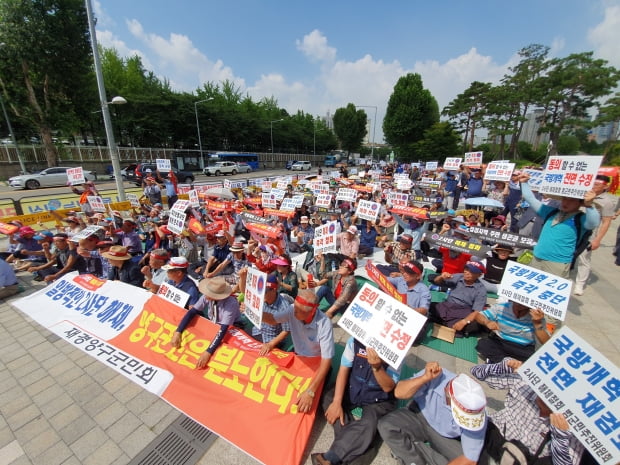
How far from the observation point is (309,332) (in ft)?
10.7

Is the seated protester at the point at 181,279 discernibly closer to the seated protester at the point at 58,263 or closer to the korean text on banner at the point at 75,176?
the seated protester at the point at 58,263

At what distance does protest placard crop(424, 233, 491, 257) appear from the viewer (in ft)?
17.9

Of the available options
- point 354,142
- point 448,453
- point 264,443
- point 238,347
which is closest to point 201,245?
point 238,347

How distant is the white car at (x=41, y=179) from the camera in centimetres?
2045

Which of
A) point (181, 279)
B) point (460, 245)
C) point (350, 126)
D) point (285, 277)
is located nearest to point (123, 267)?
point (181, 279)

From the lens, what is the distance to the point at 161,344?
12.1ft

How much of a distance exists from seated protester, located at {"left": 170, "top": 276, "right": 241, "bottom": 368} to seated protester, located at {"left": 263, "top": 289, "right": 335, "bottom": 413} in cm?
55

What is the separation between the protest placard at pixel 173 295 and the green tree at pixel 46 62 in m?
31.5

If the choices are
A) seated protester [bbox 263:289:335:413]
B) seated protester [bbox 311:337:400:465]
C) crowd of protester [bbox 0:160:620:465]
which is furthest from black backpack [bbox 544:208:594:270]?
seated protester [bbox 263:289:335:413]

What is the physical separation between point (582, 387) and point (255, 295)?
2900mm

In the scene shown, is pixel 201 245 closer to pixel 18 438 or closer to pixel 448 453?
pixel 18 438

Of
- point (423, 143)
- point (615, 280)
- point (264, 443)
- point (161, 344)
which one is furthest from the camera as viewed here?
point (423, 143)

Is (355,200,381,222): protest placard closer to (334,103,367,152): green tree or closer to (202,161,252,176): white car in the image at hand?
(202,161,252,176): white car

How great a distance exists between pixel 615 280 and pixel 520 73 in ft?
127
